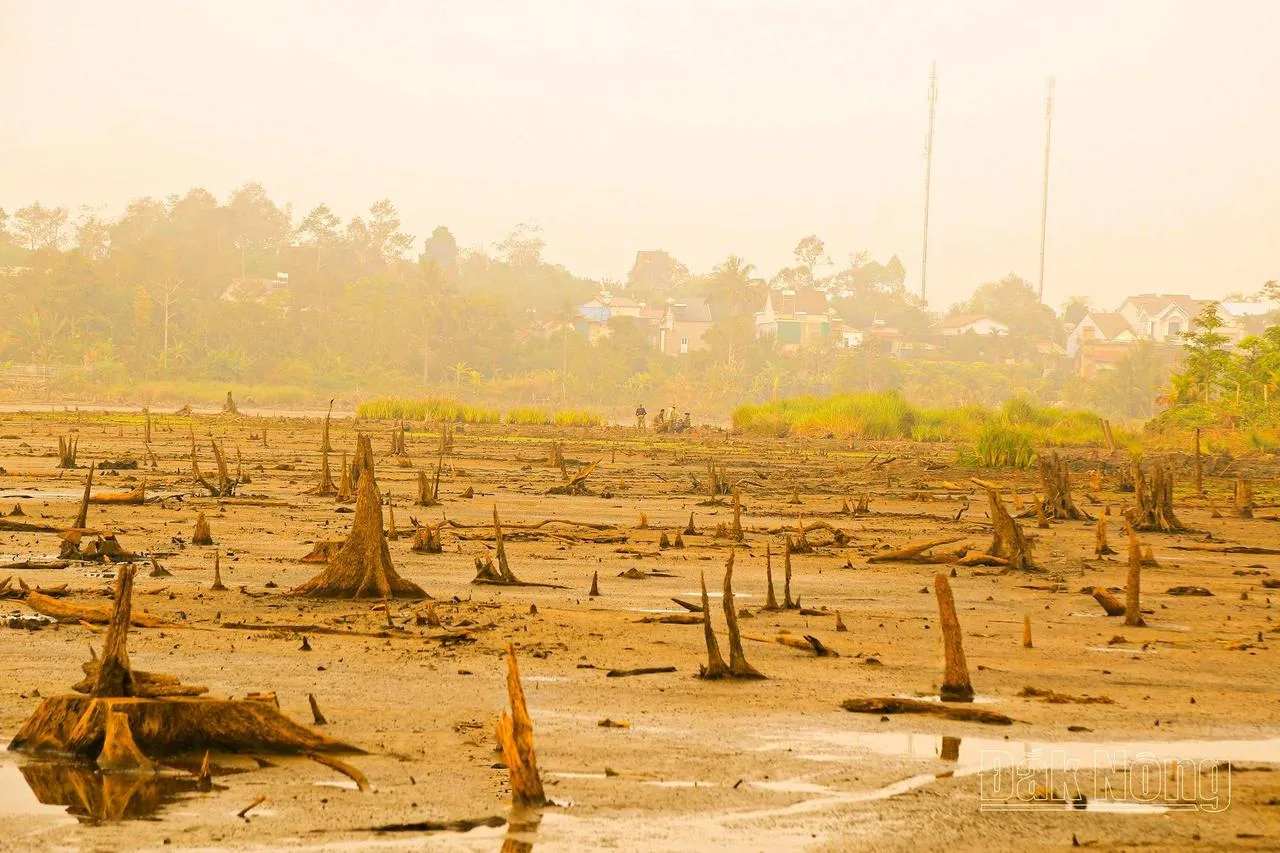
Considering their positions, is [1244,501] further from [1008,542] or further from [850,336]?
[850,336]

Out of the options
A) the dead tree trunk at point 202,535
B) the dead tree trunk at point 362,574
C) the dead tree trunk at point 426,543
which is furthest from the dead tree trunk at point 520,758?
the dead tree trunk at point 202,535

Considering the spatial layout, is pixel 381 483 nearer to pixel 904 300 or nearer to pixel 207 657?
pixel 207 657

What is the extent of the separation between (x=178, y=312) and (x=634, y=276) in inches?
2954

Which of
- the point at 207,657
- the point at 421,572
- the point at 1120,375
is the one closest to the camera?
the point at 207,657

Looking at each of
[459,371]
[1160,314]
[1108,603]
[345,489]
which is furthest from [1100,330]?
[1108,603]

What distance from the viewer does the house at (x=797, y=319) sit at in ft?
352

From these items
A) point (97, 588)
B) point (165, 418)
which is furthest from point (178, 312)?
point (97, 588)

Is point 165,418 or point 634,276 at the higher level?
point 634,276

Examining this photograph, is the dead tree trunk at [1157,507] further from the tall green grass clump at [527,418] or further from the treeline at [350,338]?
the treeline at [350,338]

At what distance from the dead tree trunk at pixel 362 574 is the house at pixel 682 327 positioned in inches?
3746

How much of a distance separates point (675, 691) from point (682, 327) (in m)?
100

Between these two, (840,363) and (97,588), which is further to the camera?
(840,363)

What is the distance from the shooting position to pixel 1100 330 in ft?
382

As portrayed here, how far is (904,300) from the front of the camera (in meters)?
135
